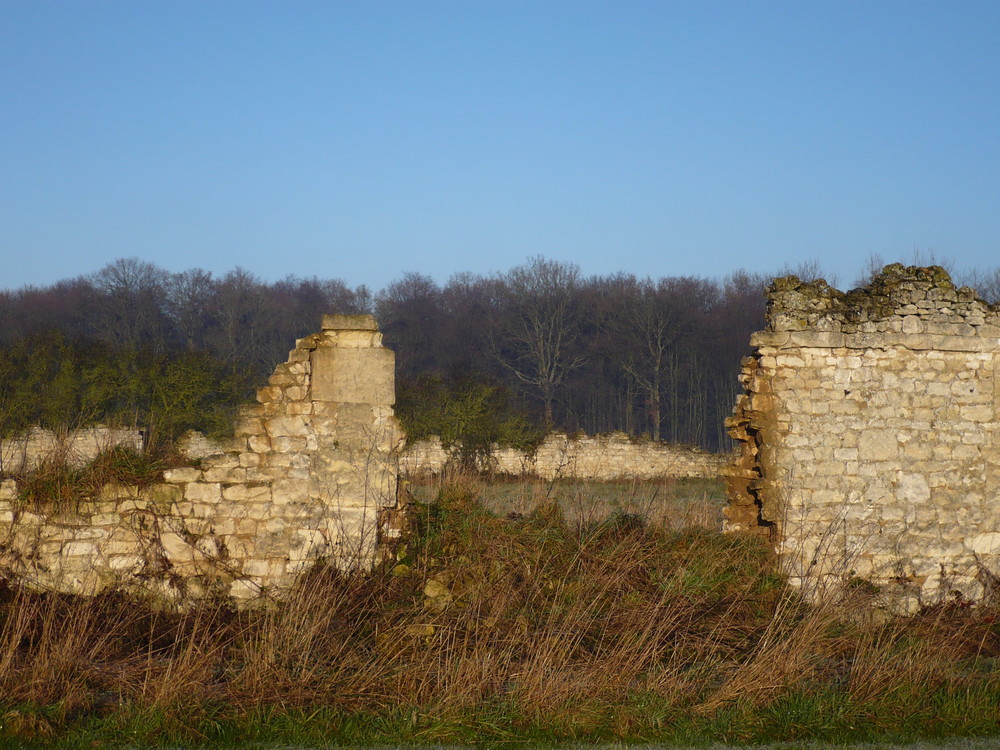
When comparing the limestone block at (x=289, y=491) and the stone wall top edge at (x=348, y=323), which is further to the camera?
the stone wall top edge at (x=348, y=323)

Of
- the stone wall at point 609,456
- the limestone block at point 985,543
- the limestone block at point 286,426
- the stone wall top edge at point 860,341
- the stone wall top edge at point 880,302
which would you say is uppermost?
the stone wall top edge at point 880,302

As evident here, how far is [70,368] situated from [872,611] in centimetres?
1891

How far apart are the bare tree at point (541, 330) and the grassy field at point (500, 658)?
3584 cm

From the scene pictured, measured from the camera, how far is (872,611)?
7.11m

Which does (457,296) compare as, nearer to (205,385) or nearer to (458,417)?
(458,417)

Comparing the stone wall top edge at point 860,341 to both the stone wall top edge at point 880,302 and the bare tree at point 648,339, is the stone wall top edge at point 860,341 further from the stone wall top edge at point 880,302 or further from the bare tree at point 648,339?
the bare tree at point 648,339

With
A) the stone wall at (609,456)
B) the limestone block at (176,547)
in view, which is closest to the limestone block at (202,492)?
the limestone block at (176,547)

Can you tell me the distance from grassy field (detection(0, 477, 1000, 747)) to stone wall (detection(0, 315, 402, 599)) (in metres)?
0.24

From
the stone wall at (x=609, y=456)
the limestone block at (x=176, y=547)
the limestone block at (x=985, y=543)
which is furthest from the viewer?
the stone wall at (x=609, y=456)

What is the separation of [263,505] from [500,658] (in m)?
2.29

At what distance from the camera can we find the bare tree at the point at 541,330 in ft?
143

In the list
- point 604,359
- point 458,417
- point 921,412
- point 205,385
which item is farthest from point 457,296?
point 921,412

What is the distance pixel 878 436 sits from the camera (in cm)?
761

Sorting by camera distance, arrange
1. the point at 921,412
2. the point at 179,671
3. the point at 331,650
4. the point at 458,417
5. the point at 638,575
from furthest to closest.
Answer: the point at 458,417 → the point at 921,412 → the point at 638,575 → the point at 331,650 → the point at 179,671
